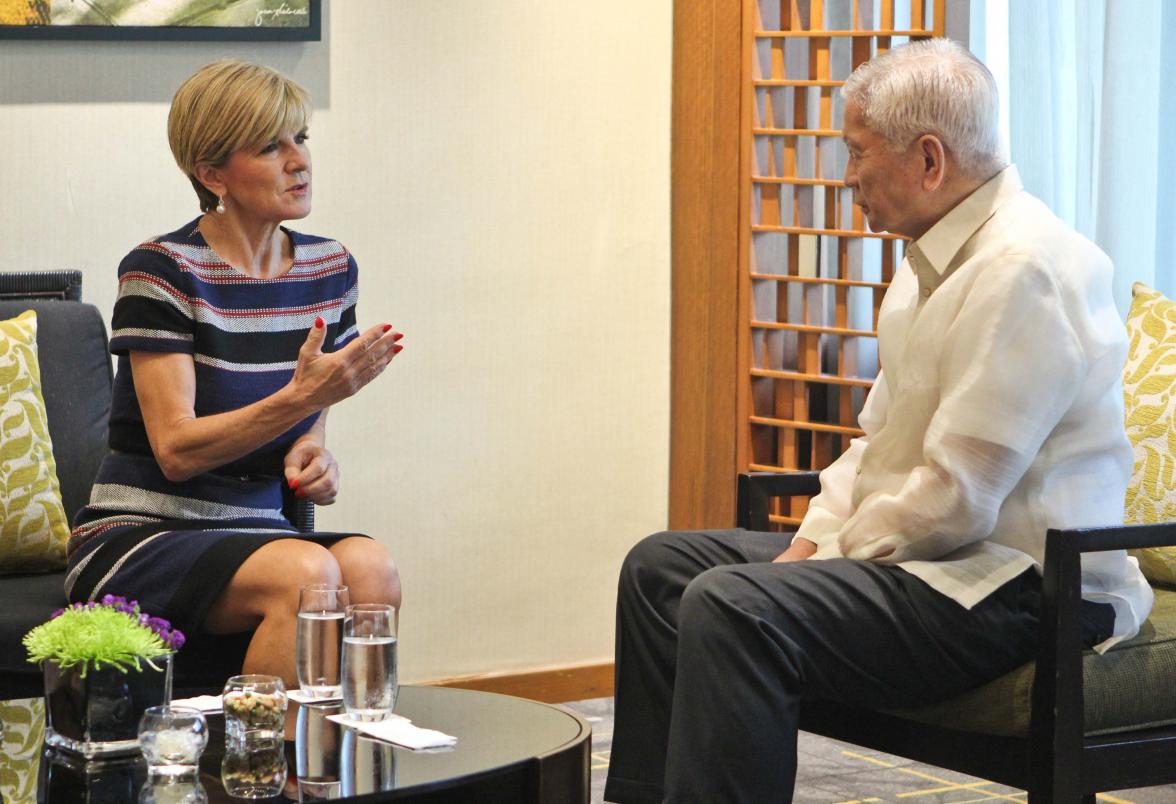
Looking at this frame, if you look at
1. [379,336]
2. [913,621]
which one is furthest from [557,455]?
[913,621]

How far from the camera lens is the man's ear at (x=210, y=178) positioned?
272cm

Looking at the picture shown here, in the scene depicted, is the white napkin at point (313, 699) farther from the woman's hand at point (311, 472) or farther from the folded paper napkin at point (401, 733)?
the woman's hand at point (311, 472)

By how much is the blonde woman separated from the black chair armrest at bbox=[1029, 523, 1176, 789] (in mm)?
1040

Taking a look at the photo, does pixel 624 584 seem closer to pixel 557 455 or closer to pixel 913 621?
pixel 913 621

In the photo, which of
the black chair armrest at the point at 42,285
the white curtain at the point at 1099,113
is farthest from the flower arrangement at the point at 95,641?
the white curtain at the point at 1099,113

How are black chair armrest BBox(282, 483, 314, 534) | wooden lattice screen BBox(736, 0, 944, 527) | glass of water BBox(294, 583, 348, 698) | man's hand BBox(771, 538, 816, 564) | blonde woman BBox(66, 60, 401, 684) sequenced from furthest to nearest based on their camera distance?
wooden lattice screen BBox(736, 0, 944, 527) → black chair armrest BBox(282, 483, 314, 534) → man's hand BBox(771, 538, 816, 564) → blonde woman BBox(66, 60, 401, 684) → glass of water BBox(294, 583, 348, 698)

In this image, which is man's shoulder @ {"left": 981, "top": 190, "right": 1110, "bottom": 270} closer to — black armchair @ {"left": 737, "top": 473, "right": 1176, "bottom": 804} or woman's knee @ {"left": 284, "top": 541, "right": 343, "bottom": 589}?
black armchair @ {"left": 737, "top": 473, "right": 1176, "bottom": 804}

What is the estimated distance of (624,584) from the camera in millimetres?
2574

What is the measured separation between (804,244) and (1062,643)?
68.7 inches

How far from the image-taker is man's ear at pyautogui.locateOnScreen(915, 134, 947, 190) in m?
2.35

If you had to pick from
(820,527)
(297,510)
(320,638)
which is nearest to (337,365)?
(297,510)

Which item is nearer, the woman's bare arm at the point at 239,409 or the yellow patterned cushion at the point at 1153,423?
the woman's bare arm at the point at 239,409

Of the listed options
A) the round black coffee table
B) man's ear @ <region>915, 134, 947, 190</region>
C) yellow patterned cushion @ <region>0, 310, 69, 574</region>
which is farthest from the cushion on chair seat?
yellow patterned cushion @ <region>0, 310, 69, 574</region>
